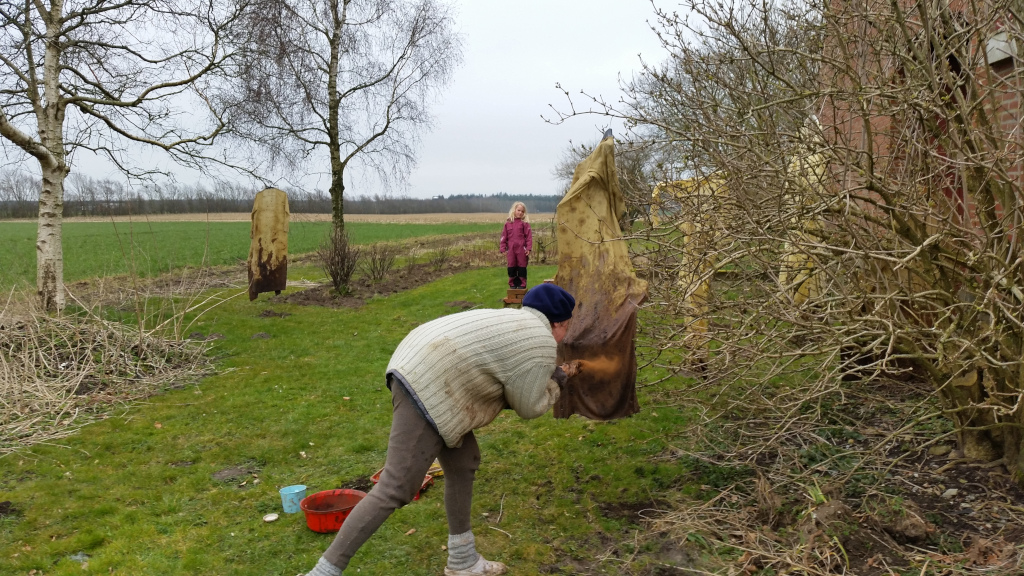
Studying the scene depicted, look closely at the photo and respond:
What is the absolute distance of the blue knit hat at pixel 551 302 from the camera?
11.7ft

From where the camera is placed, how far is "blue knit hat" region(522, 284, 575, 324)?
11.7 feet

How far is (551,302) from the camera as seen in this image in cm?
356

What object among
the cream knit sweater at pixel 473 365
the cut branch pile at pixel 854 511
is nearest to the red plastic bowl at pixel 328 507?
the cream knit sweater at pixel 473 365

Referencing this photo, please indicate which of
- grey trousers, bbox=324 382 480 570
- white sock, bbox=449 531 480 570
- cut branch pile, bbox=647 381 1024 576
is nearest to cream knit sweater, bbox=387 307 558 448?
grey trousers, bbox=324 382 480 570

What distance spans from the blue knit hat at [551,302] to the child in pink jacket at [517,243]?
858 cm

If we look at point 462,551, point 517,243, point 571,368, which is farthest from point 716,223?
point 517,243

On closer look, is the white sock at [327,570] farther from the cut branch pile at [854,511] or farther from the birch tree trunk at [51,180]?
the birch tree trunk at [51,180]

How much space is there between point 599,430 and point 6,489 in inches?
182

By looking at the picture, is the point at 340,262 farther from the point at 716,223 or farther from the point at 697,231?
the point at 716,223

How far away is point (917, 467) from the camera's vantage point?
4.48 m

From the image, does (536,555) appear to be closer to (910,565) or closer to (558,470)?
(558,470)

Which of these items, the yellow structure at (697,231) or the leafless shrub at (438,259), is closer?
the yellow structure at (697,231)

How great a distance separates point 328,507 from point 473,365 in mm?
1970

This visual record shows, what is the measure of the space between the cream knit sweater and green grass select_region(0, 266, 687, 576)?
3.73ft
